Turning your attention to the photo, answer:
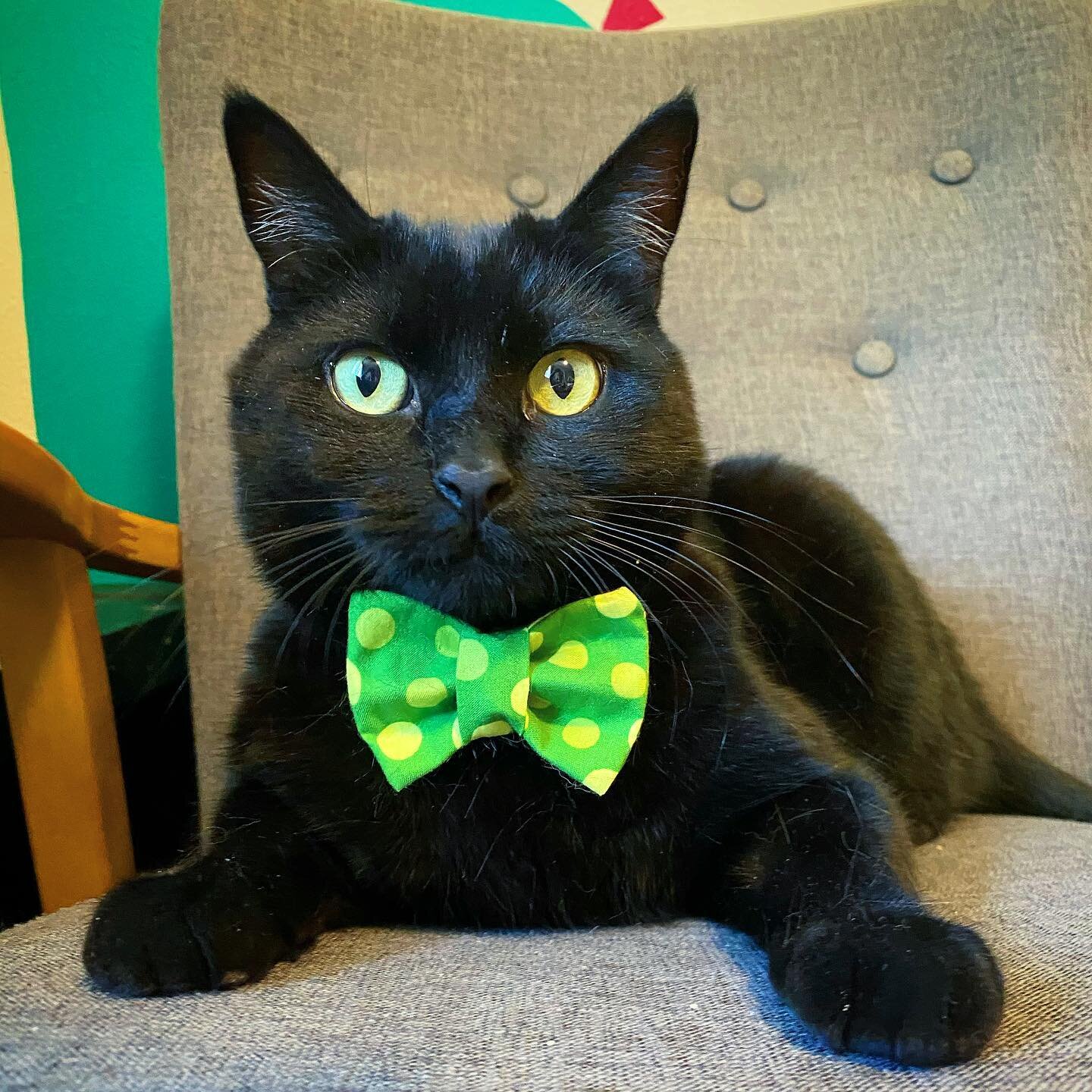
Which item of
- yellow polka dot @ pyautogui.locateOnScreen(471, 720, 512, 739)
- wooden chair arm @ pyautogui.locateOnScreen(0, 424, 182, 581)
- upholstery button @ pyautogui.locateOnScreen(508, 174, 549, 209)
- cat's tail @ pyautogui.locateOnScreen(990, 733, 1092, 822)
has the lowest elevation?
cat's tail @ pyautogui.locateOnScreen(990, 733, 1092, 822)

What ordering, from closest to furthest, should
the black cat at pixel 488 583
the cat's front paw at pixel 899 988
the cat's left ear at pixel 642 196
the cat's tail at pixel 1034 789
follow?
1. the cat's front paw at pixel 899 988
2. the black cat at pixel 488 583
3. the cat's left ear at pixel 642 196
4. the cat's tail at pixel 1034 789

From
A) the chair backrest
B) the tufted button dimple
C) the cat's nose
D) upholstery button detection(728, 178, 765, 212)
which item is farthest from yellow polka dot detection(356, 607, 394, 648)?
the tufted button dimple

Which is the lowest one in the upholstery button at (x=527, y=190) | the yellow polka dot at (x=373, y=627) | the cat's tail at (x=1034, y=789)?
the cat's tail at (x=1034, y=789)

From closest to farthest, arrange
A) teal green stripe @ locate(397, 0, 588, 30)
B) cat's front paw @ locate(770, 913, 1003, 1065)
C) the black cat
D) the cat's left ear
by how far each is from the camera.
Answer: cat's front paw @ locate(770, 913, 1003, 1065) → the black cat → the cat's left ear → teal green stripe @ locate(397, 0, 588, 30)

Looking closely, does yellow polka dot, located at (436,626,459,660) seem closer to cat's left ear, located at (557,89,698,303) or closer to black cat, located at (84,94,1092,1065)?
black cat, located at (84,94,1092,1065)

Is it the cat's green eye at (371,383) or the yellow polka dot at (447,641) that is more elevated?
the cat's green eye at (371,383)

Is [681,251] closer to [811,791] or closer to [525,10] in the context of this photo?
[525,10]

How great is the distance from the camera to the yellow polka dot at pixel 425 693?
584 millimetres

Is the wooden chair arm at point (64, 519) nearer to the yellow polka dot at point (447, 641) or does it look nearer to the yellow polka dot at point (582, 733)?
the yellow polka dot at point (447, 641)

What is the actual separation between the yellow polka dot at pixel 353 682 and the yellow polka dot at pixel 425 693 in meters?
0.03

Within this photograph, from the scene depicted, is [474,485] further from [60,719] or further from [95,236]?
[95,236]

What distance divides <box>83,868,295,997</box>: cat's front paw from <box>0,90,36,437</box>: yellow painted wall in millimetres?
792

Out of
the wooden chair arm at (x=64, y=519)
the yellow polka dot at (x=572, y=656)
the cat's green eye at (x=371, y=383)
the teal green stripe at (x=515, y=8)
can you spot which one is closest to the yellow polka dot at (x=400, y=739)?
the yellow polka dot at (x=572, y=656)

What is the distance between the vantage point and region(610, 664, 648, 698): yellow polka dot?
23.3 inches
